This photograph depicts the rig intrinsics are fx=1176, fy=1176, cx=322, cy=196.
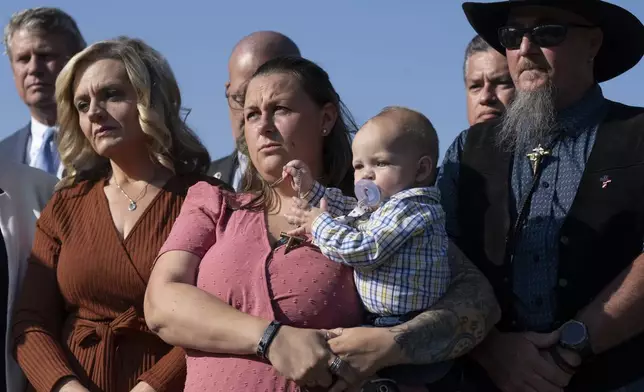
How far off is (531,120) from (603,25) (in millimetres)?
568

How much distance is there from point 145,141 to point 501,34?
66.1 inches

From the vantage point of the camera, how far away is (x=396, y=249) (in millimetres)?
4215

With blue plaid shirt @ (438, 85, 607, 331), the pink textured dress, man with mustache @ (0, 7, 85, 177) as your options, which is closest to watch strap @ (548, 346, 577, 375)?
blue plaid shirt @ (438, 85, 607, 331)

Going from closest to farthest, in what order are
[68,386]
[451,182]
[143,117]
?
[68,386]
[451,182]
[143,117]

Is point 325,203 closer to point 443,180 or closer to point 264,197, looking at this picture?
point 264,197

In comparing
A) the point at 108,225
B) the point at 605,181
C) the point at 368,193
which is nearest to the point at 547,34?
the point at 605,181

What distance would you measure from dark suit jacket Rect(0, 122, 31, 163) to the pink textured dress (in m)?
3.69

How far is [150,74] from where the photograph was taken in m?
5.41

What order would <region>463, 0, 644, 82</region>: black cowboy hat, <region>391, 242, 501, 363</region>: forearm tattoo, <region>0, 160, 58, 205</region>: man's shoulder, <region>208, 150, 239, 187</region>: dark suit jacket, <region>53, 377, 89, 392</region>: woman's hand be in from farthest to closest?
1. <region>208, 150, 239, 187</region>: dark suit jacket
2. <region>0, 160, 58, 205</region>: man's shoulder
3. <region>463, 0, 644, 82</region>: black cowboy hat
4. <region>53, 377, 89, 392</region>: woman's hand
5. <region>391, 242, 501, 363</region>: forearm tattoo

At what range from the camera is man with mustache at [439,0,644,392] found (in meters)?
4.58

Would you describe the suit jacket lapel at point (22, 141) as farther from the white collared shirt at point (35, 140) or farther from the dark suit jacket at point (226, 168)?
the dark suit jacket at point (226, 168)

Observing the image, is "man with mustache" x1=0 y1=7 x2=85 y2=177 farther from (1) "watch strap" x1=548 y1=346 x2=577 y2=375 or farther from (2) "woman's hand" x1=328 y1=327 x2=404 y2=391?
(1) "watch strap" x1=548 y1=346 x2=577 y2=375

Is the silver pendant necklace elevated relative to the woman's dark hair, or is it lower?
lower

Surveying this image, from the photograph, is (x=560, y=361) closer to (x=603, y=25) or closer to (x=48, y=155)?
(x=603, y=25)
